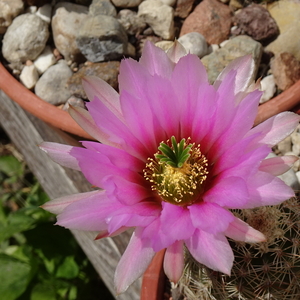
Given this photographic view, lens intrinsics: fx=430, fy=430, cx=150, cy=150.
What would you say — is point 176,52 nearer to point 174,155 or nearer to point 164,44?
point 174,155

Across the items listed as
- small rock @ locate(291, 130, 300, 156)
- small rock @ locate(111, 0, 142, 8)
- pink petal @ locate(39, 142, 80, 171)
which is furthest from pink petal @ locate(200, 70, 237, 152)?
small rock @ locate(111, 0, 142, 8)

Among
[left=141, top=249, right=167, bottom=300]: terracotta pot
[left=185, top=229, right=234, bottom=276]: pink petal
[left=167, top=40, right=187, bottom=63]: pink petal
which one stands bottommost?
[left=141, top=249, right=167, bottom=300]: terracotta pot

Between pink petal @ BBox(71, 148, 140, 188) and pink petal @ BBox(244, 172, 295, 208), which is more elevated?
pink petal @ BBox(71, 148, 140, 188)

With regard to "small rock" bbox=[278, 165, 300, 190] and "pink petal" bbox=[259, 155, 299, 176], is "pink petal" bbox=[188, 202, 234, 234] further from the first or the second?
"small rock" bbox=[278, 165, 300, 190]

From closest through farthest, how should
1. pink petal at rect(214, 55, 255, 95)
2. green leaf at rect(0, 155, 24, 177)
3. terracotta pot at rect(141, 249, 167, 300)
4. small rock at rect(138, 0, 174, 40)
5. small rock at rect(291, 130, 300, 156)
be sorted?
pink petal at rect(214, 55, 255, 95) → terracotta pot at rect(141, 249, 167, 300) → small rock at rect(291, 130, 300, 156) → small rock at rect(138, 0, 174, 40) → green leaf at rect(0, 155, 24, 177)

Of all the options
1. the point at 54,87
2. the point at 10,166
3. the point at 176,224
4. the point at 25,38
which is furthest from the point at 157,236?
the point at 10,166

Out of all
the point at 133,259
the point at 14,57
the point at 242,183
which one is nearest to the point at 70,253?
the point at 14,57

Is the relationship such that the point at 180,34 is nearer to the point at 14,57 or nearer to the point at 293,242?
the point at 14,57

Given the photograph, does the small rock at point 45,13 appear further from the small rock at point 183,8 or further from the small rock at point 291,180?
the small rock at point 291,180
